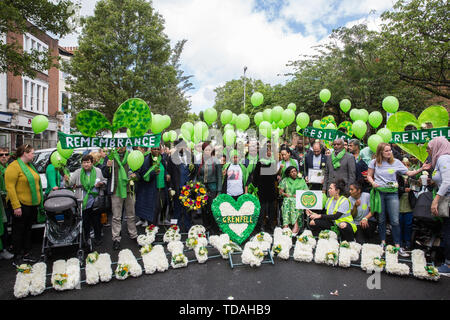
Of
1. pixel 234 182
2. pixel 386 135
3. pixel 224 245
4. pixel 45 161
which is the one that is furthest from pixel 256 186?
pixel 45 161

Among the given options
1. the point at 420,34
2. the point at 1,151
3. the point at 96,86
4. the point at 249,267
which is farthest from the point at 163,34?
the point at 249,267

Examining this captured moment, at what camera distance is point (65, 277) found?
3443 millimetres

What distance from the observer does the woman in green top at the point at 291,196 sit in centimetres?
553

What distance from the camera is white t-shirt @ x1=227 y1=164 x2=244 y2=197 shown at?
5461mm

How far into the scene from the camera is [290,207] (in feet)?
18.2

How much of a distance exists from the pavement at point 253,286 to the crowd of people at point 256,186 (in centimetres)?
77

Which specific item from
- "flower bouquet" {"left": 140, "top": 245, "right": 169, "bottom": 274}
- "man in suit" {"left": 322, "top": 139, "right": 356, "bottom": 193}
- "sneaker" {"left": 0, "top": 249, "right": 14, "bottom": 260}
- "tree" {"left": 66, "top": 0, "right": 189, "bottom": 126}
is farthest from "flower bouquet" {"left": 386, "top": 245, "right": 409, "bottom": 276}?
"tree" {"left": 66, "top": 0, "right": 189, "bottom": 126}

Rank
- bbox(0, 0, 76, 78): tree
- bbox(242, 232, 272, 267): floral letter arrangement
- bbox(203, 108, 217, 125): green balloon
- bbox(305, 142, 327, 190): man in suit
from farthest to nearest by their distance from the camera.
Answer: bbox(0, 0, 76, 78): tree → bbox(203, 108, 217, 125): green balloon → bbox(305, 142, 327, 190): man in suit → bbox(242, 232, 272, 267): floral letter arrangement

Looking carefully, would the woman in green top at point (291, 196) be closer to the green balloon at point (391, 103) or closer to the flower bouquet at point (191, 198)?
the flower bouquet at point (191, 198)

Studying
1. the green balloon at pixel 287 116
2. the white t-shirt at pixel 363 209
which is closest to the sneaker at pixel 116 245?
the white t-shirt at pixel 363 209

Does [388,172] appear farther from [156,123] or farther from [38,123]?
[38,123]

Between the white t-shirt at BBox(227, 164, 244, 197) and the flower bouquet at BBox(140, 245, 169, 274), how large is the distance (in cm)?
188

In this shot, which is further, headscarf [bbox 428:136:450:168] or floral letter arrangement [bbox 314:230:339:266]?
floral letter arrangement [bbox 314:230:339:266]

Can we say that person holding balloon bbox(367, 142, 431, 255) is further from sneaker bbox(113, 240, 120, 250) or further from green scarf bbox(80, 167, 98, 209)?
green scarf bbox(80, 167, 98, 209)
